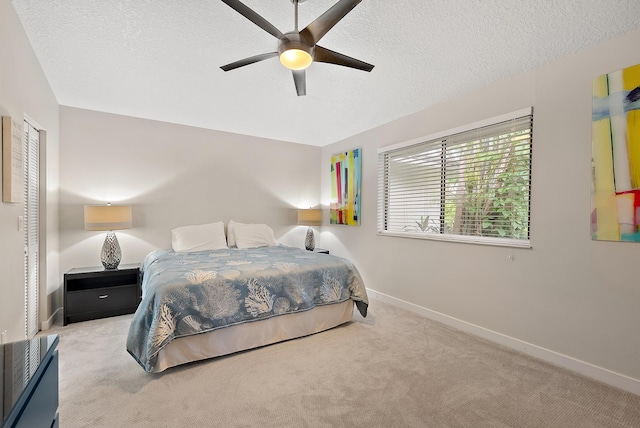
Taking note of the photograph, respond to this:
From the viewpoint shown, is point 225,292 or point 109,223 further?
point 109,223

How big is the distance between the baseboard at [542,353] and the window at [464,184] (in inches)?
33.5

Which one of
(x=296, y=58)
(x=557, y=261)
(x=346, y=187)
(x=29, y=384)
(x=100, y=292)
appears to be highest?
(x=296, y=58)

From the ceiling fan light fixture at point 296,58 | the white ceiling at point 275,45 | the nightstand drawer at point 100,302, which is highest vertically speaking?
the white ceiling at point 275,45

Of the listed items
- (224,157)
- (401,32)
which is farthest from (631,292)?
(224,157)

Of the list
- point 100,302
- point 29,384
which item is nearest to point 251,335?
point 29,384

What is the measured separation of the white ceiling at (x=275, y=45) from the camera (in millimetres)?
1936

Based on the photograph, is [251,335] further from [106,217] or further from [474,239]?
[474,239]

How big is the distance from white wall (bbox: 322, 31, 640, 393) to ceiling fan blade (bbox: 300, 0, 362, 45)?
1917 millimetres

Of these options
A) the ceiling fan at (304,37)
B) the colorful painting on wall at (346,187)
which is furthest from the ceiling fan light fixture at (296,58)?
the colorful painting on wall at (346,187)

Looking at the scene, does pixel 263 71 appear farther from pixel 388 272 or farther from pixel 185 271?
pixel 388 272

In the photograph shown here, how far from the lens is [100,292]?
3.28 metres

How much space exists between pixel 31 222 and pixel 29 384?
2.65m

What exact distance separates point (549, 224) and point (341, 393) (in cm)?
212

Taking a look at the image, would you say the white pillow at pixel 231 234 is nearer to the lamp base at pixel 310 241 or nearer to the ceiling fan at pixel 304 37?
the lamp base at pixel 310 241
